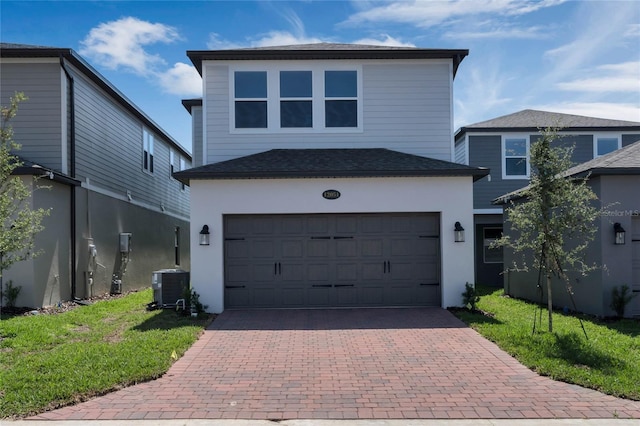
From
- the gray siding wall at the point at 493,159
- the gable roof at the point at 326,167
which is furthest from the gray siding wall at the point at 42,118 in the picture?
the gray siding wall at the point at 493,159

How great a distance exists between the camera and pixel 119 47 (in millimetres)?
13188

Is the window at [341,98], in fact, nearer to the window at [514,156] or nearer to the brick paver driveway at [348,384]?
the brick paver driveway at [348,384]

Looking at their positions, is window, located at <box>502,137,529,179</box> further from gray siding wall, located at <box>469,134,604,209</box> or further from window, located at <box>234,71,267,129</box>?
window, located at <box>234,71,267,129</box>

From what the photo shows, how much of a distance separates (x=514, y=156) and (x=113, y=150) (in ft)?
46.1

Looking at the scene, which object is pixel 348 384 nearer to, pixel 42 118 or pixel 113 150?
pixel 42 118

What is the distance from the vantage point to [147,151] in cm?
1900

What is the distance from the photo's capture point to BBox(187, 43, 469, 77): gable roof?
A: 12.3 m

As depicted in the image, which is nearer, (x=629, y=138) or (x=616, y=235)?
(x=616, y=235)

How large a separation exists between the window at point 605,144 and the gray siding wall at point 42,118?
58.0 ft

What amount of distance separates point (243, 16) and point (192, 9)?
124cm

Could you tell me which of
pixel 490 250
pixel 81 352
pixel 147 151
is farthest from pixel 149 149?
pixel 490 250

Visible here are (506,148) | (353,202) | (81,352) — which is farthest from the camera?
(506,148)

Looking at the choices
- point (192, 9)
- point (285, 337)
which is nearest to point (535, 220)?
point (285, 337)

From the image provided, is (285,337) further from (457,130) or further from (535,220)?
(457,130)
